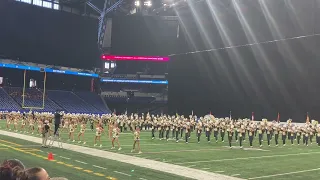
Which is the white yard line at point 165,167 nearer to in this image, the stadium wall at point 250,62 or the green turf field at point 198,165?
the green turf field at point 198,165

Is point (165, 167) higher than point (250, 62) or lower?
lower

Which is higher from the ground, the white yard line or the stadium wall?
the stadium wall

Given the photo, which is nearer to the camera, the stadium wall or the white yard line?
the white yard line

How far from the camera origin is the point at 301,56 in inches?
1324

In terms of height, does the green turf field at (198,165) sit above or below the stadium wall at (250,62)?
below

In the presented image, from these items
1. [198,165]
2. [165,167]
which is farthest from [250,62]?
[165,167]

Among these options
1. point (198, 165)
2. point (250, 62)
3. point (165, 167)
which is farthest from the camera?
point (250, 62)

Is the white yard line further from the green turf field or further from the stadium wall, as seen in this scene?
the stadium wall

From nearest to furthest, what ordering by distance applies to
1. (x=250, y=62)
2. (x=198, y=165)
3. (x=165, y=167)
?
(x=165, y=167), (x=198, y=165), (x=250, y=62)

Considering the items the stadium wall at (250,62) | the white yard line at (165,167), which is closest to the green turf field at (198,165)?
the white yard line at (165,167)

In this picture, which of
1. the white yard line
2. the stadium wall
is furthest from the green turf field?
the stadium wall

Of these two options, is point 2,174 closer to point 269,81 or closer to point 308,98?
point 308,98

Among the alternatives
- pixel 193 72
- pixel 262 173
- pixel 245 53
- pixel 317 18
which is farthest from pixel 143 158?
pixel 193 72

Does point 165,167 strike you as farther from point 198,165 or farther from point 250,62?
point 250,62
